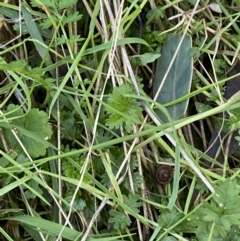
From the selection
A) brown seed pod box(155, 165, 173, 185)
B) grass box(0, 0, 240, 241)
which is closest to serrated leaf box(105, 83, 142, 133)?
A: grass box(0, 0, 240, 241)

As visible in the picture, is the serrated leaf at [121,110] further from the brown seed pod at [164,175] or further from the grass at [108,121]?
the brown seed pod at [164,175]

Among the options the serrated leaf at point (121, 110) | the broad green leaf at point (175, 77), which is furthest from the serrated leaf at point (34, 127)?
the broad green leaf at point (175, 77)

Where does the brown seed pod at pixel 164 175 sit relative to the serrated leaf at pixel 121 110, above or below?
below

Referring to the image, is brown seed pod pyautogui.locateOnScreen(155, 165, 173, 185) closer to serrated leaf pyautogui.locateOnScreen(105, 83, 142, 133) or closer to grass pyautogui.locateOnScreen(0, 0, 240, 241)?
grass pyautogui.locateOnScreen(0, 0, 240, 241)

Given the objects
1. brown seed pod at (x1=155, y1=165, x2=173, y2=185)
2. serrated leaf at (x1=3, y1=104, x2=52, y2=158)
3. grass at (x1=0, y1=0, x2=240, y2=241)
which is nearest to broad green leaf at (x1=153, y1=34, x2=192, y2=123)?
grass at (x1=0, y1=0, x2=240, y2=241)

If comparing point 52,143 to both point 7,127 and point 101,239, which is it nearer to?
point 7,127

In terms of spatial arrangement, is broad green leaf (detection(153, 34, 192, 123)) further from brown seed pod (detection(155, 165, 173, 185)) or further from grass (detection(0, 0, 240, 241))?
brown seed pod (detection(155, 165, 173, 185))

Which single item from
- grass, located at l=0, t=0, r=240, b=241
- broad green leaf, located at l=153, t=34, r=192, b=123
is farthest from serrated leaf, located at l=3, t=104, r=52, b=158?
broad green leaf, located at l=153, t=34, r=192, b=123

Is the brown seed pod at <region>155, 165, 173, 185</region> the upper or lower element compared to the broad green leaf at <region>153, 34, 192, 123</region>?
lower
